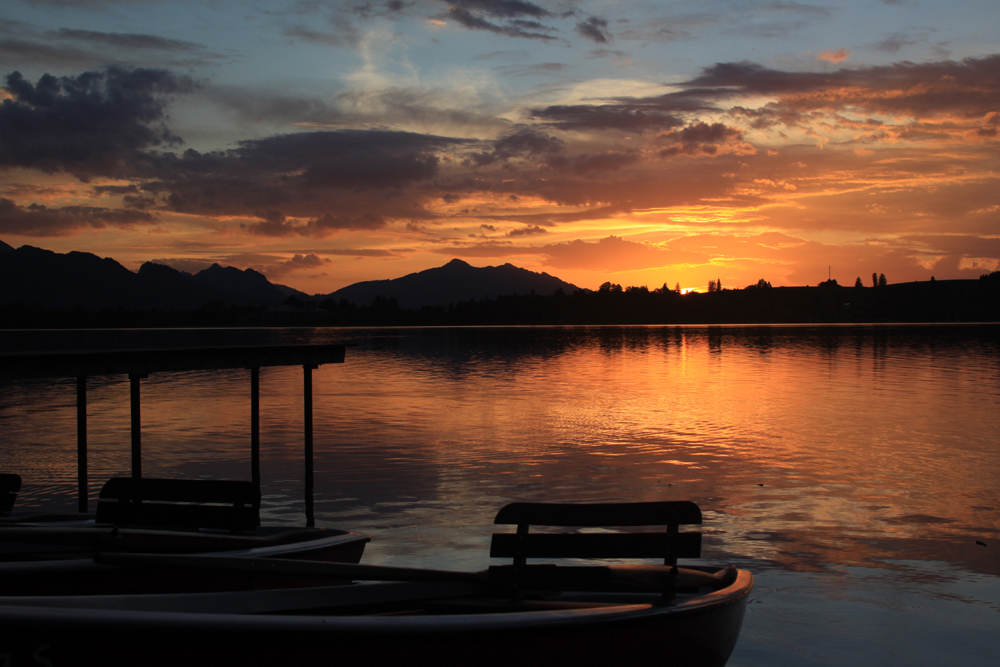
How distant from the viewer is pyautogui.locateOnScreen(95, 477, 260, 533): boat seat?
6402 millimetres

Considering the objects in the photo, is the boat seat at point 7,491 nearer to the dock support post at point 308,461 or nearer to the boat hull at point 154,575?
the boat hull at point 154,575

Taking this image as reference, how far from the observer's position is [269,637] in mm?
3857

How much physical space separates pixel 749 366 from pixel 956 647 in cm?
3755

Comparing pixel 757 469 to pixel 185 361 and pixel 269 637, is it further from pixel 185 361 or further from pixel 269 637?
pixel 269 637

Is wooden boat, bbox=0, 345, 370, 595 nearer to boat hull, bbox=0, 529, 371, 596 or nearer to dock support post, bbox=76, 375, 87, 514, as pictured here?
boat hull, bbox=0, 529, 371, 596

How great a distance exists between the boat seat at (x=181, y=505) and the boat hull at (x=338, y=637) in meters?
1.94

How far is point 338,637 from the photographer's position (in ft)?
12.7

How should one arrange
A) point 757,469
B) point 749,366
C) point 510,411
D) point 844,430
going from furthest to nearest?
point 749,366
point 510,411
point 844,430
point 757,469

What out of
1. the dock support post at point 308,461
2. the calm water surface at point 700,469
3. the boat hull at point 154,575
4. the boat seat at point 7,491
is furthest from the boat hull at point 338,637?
the dock support post at point 308,461

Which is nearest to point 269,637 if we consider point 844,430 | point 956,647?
point 956,647

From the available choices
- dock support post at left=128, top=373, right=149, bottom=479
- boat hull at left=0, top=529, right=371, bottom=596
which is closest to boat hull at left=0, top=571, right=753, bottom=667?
boat hull at left=0, top=529, right=371, bottom=596

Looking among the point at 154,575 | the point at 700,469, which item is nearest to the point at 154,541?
the point at 154,575

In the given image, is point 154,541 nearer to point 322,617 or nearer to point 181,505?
point 181,505

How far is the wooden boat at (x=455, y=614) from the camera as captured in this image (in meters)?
3.76
